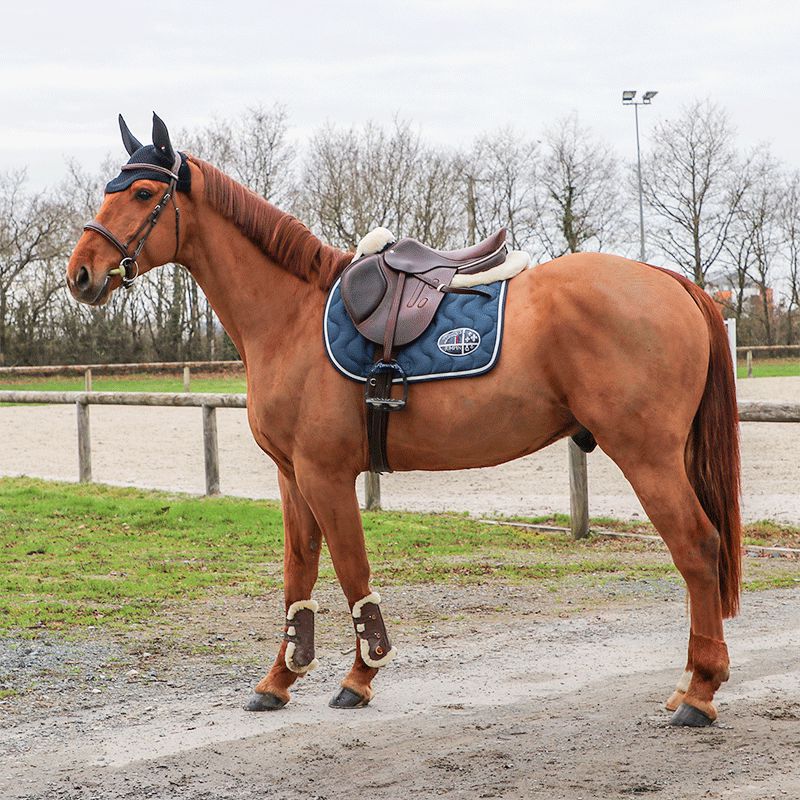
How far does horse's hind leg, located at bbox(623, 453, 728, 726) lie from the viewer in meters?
3.79

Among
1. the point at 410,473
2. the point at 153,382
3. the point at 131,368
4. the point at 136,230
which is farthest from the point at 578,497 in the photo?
the point at 131,368

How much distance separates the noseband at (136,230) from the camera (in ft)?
13.4

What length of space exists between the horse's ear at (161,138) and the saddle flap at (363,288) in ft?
2.81

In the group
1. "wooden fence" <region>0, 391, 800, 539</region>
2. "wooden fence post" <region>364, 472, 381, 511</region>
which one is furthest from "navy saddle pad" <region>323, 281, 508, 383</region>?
"wooden fence post" <region>364, 472, 381, 511</region>

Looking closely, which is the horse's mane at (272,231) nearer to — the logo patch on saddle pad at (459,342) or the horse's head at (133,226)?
the horse's head at (133,226)

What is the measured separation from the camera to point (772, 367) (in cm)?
3441

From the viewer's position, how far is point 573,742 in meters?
3.60

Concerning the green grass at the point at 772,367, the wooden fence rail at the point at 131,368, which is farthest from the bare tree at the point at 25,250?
the green grass at the point at 772,367

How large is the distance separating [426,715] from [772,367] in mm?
32903

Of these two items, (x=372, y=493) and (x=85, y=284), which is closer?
(x=85, y=284)

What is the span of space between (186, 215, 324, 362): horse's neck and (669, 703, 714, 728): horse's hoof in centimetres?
213

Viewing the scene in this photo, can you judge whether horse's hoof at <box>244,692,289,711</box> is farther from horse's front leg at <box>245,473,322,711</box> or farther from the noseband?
the noseband

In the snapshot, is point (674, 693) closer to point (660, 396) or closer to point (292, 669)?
point (660, 396)

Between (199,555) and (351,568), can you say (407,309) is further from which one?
(199,555)
